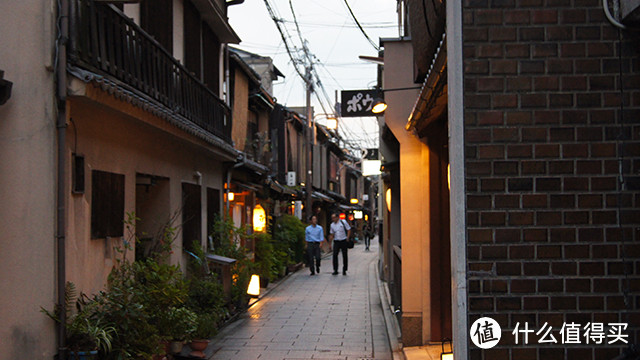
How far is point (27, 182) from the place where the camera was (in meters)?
6.55

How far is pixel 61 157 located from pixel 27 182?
1.51 feet

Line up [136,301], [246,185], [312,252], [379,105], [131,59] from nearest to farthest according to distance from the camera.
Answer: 1. [136,301]
2. [131,59]
3. [379,105]
4. [246,185]
5. [312,252]

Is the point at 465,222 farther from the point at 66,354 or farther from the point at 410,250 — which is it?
the point at 410,250

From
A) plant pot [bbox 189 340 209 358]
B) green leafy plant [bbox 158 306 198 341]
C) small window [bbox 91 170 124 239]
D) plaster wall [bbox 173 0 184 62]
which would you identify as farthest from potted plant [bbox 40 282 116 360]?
plaster wall [bbox 173 0 184 62]

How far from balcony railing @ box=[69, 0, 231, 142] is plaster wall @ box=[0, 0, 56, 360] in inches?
18.8

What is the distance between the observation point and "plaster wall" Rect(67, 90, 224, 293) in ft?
24.9

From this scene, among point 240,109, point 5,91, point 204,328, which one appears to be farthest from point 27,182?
point 240,109

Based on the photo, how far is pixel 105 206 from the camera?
859 centimetres

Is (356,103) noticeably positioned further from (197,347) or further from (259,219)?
(259,219)

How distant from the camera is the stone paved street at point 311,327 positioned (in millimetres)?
10805

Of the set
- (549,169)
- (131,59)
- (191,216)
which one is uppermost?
(131,59)

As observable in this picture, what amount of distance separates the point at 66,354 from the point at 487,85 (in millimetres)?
5170

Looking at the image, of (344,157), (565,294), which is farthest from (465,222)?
(344,157)

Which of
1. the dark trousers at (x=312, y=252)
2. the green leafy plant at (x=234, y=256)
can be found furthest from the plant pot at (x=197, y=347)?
the dark trousers at (x=312, y=252)
